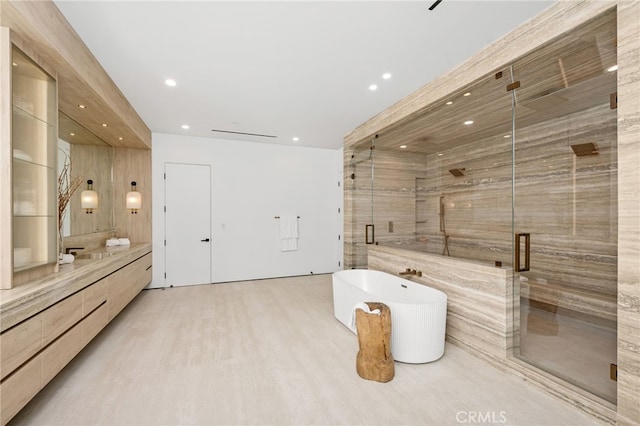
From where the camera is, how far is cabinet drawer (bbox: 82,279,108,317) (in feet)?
7.85

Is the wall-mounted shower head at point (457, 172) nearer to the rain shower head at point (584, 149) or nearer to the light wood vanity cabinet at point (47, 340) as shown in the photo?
the rain shower head at point (584, 149)

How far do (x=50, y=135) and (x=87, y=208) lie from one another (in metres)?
2.05

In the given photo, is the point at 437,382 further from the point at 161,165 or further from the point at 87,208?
the point at 161,165

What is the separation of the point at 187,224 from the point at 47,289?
321 cm

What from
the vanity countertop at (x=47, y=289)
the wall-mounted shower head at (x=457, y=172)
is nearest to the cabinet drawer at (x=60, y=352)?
the vanity countertop at (x=47, y=289)

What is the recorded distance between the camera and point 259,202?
5.48 m

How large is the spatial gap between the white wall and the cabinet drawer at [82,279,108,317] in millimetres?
2135

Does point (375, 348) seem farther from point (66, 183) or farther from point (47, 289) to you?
point (66, 183)

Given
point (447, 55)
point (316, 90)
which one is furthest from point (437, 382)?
point (316, 90)

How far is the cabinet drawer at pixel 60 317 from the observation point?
6.02 feet

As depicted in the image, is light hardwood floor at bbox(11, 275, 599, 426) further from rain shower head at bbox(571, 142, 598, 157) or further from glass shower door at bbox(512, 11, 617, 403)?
rain shower head at bbox(571, 142, 598, 157)

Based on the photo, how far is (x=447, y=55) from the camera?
2.54 m

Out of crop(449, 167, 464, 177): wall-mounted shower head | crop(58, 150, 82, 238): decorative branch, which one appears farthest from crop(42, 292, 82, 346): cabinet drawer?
crop(449, 167, 464, 177): wall-mounted shower head

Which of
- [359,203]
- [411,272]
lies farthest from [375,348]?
[359,203]
